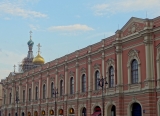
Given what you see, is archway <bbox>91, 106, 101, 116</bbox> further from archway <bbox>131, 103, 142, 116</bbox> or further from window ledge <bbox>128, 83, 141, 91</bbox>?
window ledge <bbox>128, 83, 141, 91</bbox>

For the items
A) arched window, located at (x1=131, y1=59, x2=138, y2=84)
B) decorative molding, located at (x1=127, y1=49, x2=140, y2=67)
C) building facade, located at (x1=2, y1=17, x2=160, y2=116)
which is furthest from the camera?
arched window, located at (x1=131, y1=59, x2=138, y2=84)

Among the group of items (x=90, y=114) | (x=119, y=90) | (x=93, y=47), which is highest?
(x=93, y=47)

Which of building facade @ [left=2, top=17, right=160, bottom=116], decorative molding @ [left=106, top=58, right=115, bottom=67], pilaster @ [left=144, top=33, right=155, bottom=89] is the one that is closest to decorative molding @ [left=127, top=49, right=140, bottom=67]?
building facade @ [left=2, top=17, right=160, bottom=116]

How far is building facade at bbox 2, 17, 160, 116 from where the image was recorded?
33.7 meters

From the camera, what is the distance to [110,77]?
39.9 meters

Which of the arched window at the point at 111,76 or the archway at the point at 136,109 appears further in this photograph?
the arched window at the point at 111,76

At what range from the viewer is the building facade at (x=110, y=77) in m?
33.7

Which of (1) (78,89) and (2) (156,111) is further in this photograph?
(1) (78,89)

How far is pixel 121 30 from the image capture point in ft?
125

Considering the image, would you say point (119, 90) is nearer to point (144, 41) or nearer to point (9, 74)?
point (144, 41)

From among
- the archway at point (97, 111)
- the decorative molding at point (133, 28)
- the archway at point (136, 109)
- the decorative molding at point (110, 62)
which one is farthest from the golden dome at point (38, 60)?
the archway at point (136, 109)

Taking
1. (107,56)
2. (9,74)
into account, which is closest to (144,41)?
(107,56)

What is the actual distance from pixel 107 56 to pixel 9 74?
3776cm

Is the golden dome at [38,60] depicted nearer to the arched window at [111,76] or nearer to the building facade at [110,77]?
the building facade at [110,77]
